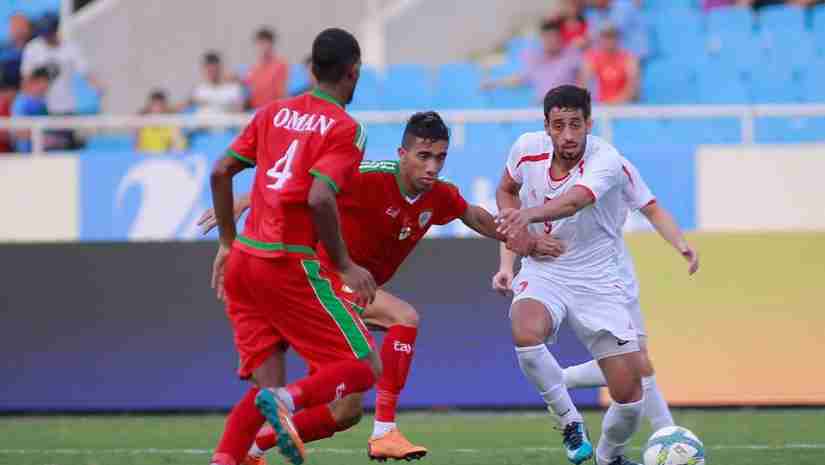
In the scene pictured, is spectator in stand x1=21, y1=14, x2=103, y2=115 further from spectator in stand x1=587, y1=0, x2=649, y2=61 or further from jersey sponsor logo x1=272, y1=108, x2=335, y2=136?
jersey sponsor logo x1=272, y1=108, x2=335, y2=136

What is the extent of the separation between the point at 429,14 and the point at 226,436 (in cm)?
1262

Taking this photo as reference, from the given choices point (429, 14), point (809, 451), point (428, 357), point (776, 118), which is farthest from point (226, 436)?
point (429, 14)

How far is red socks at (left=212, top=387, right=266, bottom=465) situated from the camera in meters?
6.82

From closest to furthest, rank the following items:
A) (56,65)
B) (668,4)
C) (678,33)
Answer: (56,65) → (678,33) → (668,4)

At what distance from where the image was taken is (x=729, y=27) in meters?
16.9

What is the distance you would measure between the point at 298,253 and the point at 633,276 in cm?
279

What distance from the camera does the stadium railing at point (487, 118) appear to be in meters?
13.9

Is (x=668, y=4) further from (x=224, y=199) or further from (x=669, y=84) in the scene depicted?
(x=224, y=199)

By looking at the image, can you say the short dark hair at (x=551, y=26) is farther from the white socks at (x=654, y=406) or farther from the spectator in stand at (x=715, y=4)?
the white socks at (x=654, y=406)

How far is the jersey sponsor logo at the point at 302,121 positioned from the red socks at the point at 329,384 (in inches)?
40.4

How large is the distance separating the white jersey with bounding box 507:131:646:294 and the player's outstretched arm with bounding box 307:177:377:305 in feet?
5.55

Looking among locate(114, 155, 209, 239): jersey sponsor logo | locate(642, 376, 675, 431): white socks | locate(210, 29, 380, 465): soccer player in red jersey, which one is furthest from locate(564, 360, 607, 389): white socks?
locate(114, 155, 209, 239): jersey sponsor logo

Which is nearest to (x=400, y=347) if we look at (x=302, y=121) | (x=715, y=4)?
(x=302, y=121)

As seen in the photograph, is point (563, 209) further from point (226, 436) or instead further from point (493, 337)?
point (493, 337)
